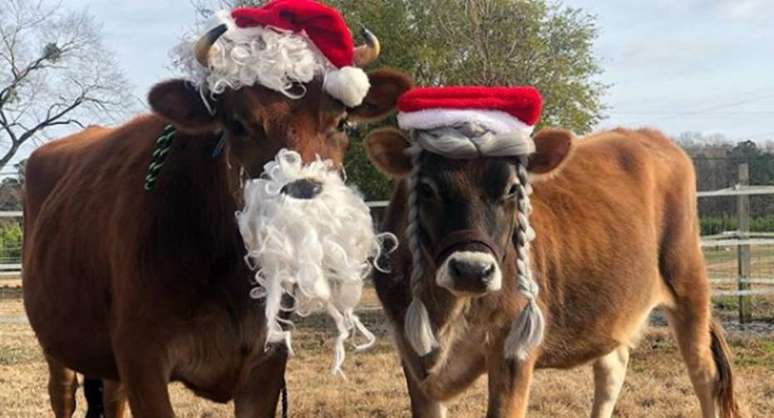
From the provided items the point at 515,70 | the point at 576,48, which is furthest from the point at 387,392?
the point at 576,48

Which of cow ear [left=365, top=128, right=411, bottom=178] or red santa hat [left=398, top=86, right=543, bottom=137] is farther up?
red santa hat [left=398, top=86, right=543, bottom=137]

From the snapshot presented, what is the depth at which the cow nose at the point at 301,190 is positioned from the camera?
2.56m

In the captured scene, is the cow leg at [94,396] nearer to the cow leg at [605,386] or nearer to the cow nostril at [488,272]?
the cow nostril at [488,272]

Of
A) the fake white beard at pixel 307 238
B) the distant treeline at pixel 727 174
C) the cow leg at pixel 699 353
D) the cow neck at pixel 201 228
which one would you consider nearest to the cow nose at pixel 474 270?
the fake white beard at pixel 307 238

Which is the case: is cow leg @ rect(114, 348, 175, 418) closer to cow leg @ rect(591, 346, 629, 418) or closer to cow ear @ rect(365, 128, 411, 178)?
cow ear @ rect(365, 128, 411, 178)

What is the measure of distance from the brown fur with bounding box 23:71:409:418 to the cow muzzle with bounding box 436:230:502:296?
64 centimetres

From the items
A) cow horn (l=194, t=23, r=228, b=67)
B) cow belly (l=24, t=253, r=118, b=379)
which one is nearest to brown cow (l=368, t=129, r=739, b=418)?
cow horn (l=194, t=23, r=228, b=67)

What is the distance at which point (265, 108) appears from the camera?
9.30 ft

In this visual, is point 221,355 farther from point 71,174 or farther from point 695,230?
point 695,230

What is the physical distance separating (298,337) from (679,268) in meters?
5.73

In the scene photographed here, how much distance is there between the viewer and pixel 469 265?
3.25 meters

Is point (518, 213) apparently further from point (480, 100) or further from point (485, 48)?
point (485, 48)

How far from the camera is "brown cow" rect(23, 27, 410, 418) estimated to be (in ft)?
9.57

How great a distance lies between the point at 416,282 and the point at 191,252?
1.09m
